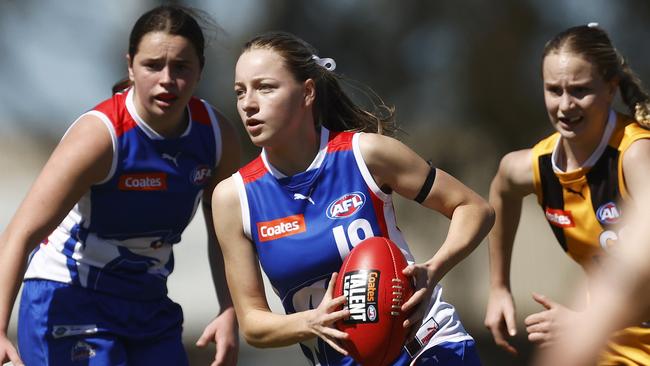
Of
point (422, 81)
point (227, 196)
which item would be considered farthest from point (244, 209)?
point (422, 81)

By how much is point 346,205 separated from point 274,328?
461 mm

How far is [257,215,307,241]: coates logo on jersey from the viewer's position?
12.8 feet

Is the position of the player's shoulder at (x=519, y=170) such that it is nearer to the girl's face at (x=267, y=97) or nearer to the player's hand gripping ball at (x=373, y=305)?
the girl's face at (x=267, y=97)

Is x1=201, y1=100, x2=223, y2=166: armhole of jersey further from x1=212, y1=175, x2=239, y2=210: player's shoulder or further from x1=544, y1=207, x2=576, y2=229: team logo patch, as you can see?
x1=544, y1=207, x2=576, y2=229: team logo patch

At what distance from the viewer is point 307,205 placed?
3938mm

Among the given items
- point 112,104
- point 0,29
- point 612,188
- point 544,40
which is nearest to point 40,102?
point 0,29

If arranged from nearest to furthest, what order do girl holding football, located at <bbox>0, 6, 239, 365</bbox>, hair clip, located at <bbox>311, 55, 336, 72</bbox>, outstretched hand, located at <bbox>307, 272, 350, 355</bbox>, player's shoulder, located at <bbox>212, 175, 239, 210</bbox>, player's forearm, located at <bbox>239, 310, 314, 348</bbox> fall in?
1. outstretched hand, located at <bbox>307, 272, 350, 355</bbox>
2. player's forearm, located at <bbox>239, 310, 314, 348</bbox>
3. player's shoulder, located at <bbox>212, 175, 239, 210</bbox>
4. hair clip, located at <bbox>311, 55, 336, 72</bbox>
5. girl holding football, located at <bbox>0, 6, 239, 365</bbox>

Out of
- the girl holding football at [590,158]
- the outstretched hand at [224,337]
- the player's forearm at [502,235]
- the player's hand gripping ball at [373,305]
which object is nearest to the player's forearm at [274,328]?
the player's hand gripping ball at [373,305]

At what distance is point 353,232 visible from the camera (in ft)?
12.7

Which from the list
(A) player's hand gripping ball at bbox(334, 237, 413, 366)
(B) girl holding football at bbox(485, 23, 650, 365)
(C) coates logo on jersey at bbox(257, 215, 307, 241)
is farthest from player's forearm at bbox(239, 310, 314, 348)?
(B) girl holding football at bbox(485, 23, 650, 365)

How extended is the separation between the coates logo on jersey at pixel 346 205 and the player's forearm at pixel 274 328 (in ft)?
1.22

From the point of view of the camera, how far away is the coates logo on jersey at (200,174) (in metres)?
4.56

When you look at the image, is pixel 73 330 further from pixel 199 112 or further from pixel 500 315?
pixel 500 315

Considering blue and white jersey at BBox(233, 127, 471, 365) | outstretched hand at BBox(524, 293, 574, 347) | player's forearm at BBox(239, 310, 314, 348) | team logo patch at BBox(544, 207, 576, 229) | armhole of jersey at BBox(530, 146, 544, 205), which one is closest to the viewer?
outstretched hand at BBox(524, 293, 574, 347)
